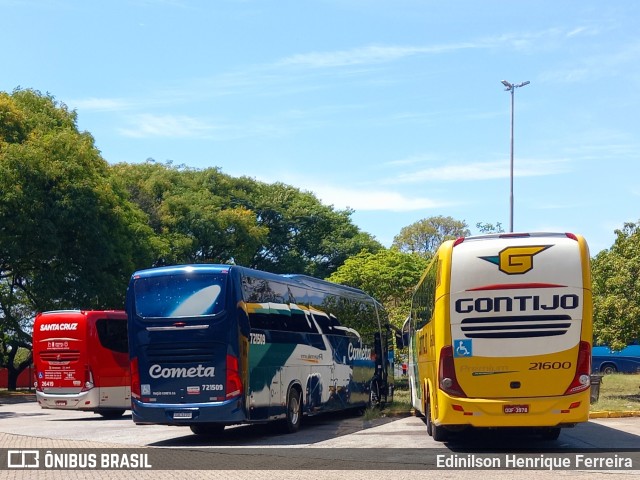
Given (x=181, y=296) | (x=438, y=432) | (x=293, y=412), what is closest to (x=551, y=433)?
(x=438, y=432)

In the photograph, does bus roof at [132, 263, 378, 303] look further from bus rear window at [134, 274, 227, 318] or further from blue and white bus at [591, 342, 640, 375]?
blue and white bus at [591, 342, 640, 375]

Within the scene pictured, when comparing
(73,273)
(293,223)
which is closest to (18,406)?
(73,273)

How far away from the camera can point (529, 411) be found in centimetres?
1488

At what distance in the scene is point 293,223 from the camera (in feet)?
213

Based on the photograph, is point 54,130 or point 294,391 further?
point 54,130

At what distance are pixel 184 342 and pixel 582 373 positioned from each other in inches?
295

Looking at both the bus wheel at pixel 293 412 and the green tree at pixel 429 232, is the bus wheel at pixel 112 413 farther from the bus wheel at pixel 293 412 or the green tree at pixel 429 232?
the green tree at pixel 429 232

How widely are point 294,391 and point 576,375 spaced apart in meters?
7.76

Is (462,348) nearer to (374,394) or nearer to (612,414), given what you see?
(612,414)

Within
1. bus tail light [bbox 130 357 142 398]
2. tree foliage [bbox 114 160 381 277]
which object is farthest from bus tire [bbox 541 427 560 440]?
tree foliage [bbox 114 160 381 277]

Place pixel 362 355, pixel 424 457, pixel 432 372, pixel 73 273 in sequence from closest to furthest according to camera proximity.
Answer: pixel 424 457 < pixel 432 372 < pixel 362 355 < pixel 73 273

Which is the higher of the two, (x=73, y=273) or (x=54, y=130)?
(x=54, y=130)

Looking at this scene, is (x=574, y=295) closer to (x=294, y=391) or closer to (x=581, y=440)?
(x=581, y=440)

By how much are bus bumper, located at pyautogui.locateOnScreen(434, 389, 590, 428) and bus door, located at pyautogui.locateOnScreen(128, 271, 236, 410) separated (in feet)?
16.4
